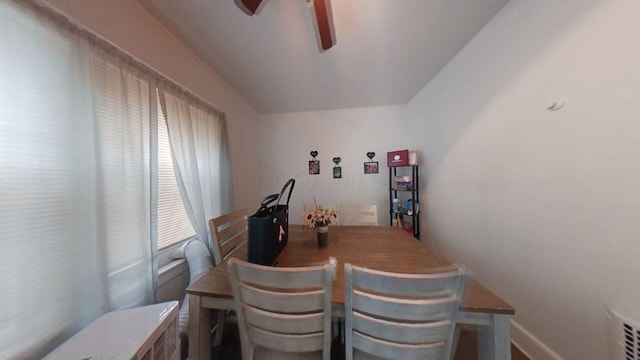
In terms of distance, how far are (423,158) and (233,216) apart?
8.25 feet

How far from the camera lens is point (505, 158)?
1361 mm

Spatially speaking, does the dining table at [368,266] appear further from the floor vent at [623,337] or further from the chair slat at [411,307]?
the floor vent at [623,337]

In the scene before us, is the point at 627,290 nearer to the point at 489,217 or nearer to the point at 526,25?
the point at 489,217

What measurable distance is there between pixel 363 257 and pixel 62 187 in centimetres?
151

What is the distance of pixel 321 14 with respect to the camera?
1103mm

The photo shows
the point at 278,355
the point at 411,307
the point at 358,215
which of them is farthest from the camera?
the point at 358,215

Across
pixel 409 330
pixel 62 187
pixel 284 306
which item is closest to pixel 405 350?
pixel 409 330

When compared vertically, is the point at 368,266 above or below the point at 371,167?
below

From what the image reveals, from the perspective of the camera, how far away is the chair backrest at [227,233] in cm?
120

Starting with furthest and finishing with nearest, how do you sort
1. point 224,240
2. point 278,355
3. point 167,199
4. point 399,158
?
point 399,158, point 167,199, point 224,240, point 278,355

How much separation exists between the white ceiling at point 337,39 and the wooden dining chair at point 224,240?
4.70 ft

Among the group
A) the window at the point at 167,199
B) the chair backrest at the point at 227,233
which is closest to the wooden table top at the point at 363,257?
the chair backrest at the point at 227,233

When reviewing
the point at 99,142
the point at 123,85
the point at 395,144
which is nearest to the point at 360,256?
the point at 99,142

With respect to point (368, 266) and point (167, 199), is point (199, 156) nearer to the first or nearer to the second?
point (167, 199)
